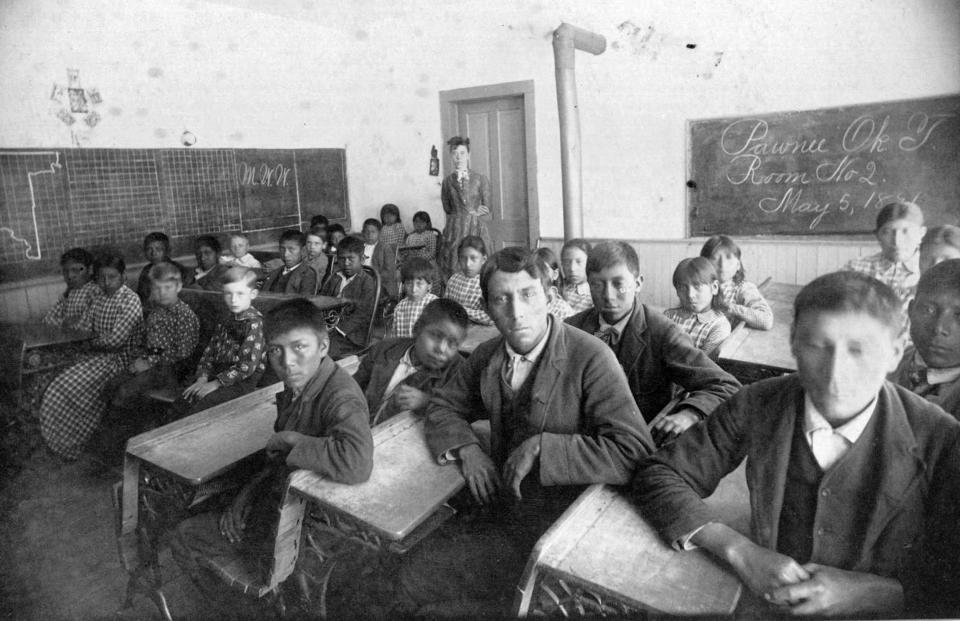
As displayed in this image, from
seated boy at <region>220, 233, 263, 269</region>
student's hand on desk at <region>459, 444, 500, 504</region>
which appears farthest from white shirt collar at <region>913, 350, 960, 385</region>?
seated boy at <region>220, 233, 263, 269</region>

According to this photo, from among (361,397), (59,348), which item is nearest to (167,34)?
(59,348)

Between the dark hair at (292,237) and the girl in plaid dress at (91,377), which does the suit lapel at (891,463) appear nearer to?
the girl in plaid dress at (91,377)

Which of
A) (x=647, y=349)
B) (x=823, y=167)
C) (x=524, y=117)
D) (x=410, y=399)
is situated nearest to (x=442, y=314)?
(x=410, y=399)

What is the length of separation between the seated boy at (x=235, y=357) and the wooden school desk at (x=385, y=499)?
1.22 m

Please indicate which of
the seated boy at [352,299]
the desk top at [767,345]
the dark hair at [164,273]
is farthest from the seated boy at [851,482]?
the dark hair at [164,273]

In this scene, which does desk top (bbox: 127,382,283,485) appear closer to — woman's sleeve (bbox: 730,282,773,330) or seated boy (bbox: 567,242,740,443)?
seated boy (bbox: 567,242,740,443)

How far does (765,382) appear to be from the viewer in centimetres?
88

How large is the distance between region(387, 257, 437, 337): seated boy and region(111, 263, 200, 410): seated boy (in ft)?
3.13

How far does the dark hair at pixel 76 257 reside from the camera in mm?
→ 3162

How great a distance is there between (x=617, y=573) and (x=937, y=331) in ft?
2.33

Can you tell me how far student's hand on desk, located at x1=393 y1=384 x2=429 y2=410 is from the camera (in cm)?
151

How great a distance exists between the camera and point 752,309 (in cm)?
212

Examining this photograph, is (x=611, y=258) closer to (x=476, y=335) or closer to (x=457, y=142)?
(x=476, y=335)

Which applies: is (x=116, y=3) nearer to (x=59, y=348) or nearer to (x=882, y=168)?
(x=59, y=348)
